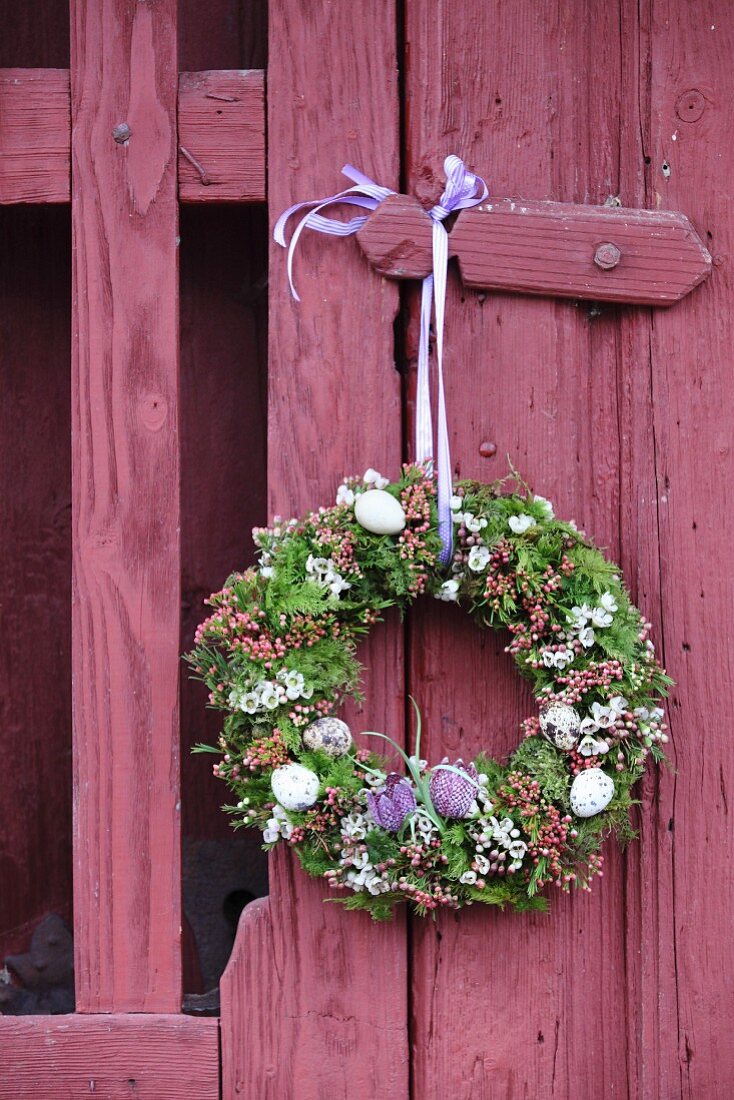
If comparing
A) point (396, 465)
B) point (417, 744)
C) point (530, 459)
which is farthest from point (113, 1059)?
point (530, 459)

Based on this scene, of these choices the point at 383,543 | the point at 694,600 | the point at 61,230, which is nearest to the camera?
the point at 383,543

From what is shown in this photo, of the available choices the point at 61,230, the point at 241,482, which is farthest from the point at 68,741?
the point at 61,230

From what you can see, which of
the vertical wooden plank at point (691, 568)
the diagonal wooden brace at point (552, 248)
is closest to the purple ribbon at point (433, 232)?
the diagonal wooden brace at point (552, 248)

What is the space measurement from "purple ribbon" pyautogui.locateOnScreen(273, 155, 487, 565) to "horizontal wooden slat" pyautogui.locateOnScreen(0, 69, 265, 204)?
0.28 feet

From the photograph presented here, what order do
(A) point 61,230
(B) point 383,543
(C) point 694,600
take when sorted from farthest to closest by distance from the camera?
(A) point 61,230, (C) point 694,600, (B) point 383,543

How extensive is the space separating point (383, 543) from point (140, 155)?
2.07ft

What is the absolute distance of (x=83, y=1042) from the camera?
4.50ft

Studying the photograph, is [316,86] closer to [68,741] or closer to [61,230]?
[61,230]

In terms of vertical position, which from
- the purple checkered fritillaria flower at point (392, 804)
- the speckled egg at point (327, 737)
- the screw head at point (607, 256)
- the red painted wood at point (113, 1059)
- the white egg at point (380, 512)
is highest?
the screw head at point (607, 256)

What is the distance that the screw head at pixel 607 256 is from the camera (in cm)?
140

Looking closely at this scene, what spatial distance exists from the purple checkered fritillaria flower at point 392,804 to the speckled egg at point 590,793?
20cm

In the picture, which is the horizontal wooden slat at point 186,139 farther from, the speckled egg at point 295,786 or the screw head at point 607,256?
the speckled egg at point 295,786

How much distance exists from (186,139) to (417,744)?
88cm

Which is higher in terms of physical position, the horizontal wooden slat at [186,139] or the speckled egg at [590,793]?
the horizontal wooden slat at [186,139]
